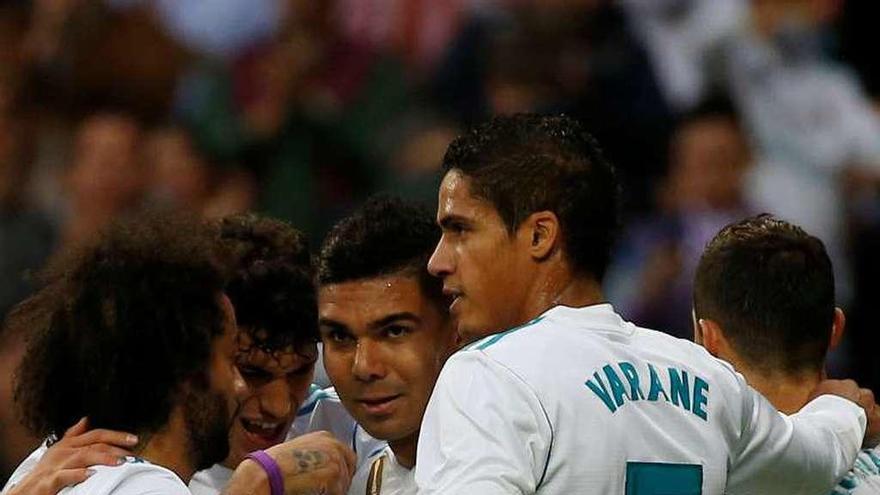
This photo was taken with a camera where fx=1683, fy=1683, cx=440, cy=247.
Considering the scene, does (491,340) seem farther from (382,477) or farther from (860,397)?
(860,397)

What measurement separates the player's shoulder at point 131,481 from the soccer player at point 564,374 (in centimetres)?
51

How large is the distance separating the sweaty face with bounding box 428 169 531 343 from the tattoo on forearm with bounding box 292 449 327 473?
53 centimetres

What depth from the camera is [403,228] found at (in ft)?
14.6

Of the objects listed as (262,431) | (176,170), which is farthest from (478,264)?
(176,170)

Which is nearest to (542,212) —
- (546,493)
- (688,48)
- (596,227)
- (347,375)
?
(596,227)

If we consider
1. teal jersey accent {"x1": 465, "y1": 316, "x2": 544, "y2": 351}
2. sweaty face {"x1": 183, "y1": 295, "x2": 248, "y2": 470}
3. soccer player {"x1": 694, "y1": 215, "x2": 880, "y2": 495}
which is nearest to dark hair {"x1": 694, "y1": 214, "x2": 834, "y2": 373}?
soccer player {"x1": 694, "y1": 215, "x2": 880, "y2": 495}

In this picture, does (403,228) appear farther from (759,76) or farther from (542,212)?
(759,76)

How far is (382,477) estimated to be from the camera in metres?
4.41

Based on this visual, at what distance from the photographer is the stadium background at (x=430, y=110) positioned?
8234 mm

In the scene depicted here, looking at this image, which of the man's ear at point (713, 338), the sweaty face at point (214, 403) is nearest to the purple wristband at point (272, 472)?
the sweaty face at point (214, 403)

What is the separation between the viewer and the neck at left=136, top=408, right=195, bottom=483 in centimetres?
358

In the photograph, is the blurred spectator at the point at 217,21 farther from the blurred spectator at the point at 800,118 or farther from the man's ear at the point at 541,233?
the man's ear at the point at 541,233

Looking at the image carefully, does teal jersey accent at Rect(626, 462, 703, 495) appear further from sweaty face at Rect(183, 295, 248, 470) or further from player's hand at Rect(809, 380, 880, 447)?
sweaty face at Rect(183, 295, 248, 470)

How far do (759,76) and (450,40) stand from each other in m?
1.60
